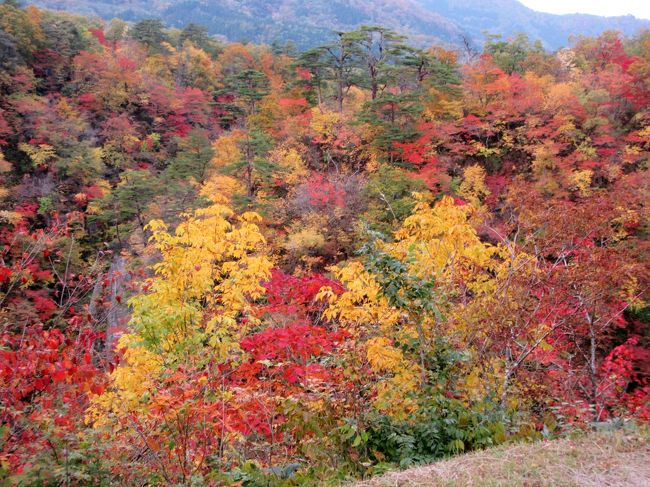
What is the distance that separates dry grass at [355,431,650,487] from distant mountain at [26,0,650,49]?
103 meters

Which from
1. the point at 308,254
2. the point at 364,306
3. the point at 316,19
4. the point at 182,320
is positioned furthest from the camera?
the point at 316,19

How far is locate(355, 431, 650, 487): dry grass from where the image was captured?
317 cm

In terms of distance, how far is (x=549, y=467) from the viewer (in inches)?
129

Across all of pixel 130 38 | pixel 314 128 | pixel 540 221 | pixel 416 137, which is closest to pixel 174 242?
pixel 540 221

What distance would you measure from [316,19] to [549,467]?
136 m

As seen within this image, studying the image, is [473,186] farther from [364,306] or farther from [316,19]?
[316,19]

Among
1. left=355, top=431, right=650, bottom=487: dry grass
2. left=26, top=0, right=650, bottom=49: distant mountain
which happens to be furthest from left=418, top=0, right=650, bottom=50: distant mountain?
left=355, top=431, right=650, bottom=487: dry grass

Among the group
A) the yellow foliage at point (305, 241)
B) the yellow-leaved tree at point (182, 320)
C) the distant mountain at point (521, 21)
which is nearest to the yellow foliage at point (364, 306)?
the yellow-leaved tree at point (182, 320)

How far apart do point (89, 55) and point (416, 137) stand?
82.1 ft

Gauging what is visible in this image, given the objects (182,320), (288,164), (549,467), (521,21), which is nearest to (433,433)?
(549,467)

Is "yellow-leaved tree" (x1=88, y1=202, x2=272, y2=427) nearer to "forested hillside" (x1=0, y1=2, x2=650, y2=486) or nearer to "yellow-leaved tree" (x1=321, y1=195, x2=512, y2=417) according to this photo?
"forested hillside" (x1=0, y1=2, x2=650, y2=486)

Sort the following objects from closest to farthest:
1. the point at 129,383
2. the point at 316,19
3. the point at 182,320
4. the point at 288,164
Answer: the point at 182,320 < the point at 129,383 < the point at 288,164 < the point at 316,19

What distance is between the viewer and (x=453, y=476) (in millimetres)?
3312

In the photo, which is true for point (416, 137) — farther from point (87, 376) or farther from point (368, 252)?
point (87, 376)
